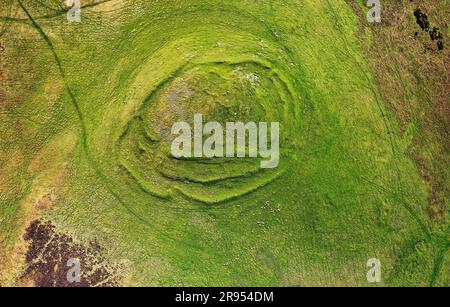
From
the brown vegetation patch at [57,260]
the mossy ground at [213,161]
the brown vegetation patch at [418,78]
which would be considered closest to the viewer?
the brown vegetation patch at [57,260]

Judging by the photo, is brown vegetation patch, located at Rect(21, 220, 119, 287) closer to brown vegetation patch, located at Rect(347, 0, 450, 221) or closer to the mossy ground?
the mossy ground

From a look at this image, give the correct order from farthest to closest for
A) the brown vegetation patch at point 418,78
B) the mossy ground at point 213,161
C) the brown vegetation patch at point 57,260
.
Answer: the brown vegetation patch at point 418,78
the mossy ground at point 213,161
the brown vegetation patch at point 57,260

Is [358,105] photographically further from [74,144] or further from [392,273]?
[74,144]

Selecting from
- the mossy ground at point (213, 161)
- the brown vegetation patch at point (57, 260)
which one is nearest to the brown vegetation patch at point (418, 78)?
the mossy ground at point (213, 161)

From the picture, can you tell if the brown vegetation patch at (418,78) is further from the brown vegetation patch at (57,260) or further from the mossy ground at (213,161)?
the brown vegetation patch at (57,260)

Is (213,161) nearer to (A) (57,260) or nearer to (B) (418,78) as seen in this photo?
(A) (57,260)

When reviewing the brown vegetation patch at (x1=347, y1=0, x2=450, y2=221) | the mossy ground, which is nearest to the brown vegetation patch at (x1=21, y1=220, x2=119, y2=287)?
the mossy ground
